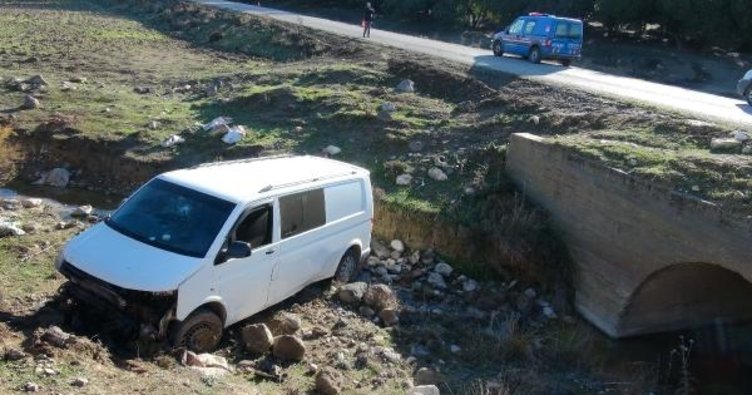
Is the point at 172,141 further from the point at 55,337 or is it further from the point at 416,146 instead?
the point at 55,337

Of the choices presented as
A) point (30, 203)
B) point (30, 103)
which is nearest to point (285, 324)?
point (30, 203)

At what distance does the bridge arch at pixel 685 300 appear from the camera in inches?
499

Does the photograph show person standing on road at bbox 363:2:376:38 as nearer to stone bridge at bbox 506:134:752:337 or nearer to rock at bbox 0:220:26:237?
stone bridge at bbox 506:134:752:337

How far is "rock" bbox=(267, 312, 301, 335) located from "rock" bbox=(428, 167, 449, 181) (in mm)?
6512

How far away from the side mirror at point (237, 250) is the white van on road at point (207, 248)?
11 mm

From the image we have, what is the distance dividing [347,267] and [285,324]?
6.79ft

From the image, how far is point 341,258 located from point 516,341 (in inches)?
111

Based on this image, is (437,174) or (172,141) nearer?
(437,174)

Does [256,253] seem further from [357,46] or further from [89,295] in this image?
[357,46]

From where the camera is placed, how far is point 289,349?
29.5 ft

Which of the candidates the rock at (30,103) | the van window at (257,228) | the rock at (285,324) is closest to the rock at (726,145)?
the rock at (285,324)

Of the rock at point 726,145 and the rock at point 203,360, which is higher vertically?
the rock at point 726,145

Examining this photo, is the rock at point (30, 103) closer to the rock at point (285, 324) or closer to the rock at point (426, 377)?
the rock at point (285, 324)

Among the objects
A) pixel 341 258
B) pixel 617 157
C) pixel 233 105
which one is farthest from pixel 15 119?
pixel 617 157
